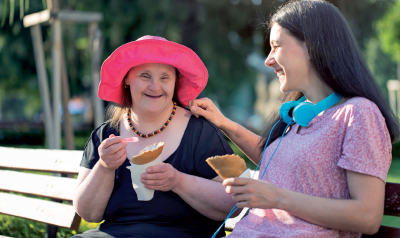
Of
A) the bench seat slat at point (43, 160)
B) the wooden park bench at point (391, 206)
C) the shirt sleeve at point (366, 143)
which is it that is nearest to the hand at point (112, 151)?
the bench seat slat at point (43, 160)

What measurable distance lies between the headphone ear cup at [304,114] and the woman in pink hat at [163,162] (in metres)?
0.67

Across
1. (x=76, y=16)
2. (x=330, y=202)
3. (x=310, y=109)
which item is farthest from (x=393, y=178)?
(x=330, y=202)

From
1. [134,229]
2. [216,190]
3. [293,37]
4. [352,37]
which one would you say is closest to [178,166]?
[216,190]

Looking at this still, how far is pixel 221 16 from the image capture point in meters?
12.2

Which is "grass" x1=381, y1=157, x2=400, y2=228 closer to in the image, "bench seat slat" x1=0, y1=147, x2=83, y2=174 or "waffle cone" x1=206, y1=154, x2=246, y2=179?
"waffle cone" x1=206, y1=154, x2=246, y2=179

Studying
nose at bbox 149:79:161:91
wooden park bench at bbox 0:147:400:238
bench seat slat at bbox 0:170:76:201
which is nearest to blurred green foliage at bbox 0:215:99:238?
wooden park bench at bbox 0:147:400:238

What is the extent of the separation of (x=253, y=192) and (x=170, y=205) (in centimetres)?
81

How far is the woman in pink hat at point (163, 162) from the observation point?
228cm

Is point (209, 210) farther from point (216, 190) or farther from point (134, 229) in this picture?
point (134, 229)

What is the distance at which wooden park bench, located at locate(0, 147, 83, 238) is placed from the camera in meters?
3.08

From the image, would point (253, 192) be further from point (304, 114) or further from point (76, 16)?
point (76, 16)

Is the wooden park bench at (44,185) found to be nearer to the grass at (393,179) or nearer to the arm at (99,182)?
the arm at (99,182)

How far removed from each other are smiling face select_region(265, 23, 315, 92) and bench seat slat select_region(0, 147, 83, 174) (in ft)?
5.62

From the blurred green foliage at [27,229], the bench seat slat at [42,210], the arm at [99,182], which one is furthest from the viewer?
the blurred green foliage at [27,229]
